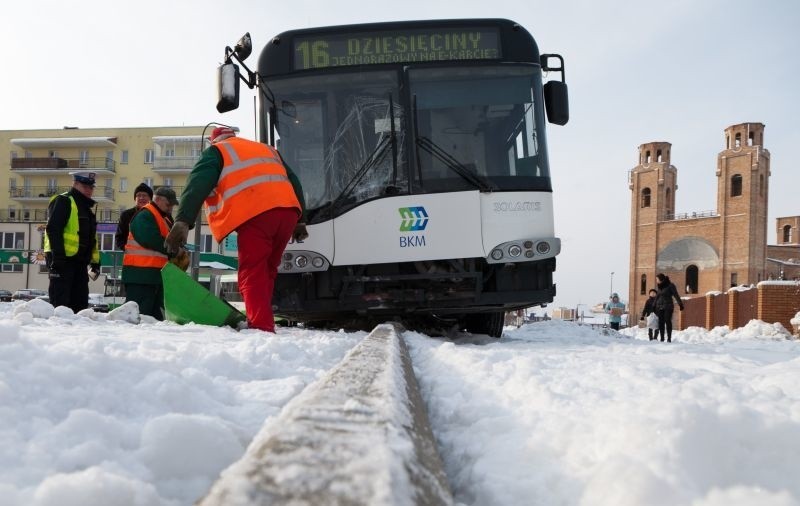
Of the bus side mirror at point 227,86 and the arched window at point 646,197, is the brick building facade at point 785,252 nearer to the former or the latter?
the arched window at point 646,197

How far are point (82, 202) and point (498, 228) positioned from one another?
4.85 metres

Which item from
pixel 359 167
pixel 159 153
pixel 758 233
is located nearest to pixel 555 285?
pixel 359 167

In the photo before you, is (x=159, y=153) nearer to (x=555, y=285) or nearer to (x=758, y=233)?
(x=555, y=285)

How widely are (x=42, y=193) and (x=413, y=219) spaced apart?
60.6 m

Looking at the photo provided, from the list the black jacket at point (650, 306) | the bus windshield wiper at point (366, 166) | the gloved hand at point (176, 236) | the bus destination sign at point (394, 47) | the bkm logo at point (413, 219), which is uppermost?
the bus destination sign at point (394, 47)

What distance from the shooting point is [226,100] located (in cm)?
610

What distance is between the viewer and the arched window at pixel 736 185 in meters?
68.9

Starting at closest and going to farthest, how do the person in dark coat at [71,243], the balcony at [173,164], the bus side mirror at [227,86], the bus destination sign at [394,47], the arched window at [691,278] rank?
the bus side mirror at [227,86]
the bus destination sign at [394,47]
the person in dark coat at [71,243]
the balcony at [173,164]
the arched window at [691,278]

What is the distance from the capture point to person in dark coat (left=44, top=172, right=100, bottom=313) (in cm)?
680

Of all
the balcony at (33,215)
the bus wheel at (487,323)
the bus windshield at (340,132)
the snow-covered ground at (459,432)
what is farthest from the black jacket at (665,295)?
the balcony at (33,215)

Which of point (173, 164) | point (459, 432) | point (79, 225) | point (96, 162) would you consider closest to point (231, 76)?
point (79, 225)

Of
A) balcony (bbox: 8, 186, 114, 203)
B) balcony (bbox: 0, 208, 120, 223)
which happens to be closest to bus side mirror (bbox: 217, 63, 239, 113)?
balcony (bbox: 0, 208, 120, 223)

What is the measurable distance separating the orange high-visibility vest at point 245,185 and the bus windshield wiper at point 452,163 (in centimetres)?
174

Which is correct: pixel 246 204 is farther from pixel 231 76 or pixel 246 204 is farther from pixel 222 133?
pixel 231 76
